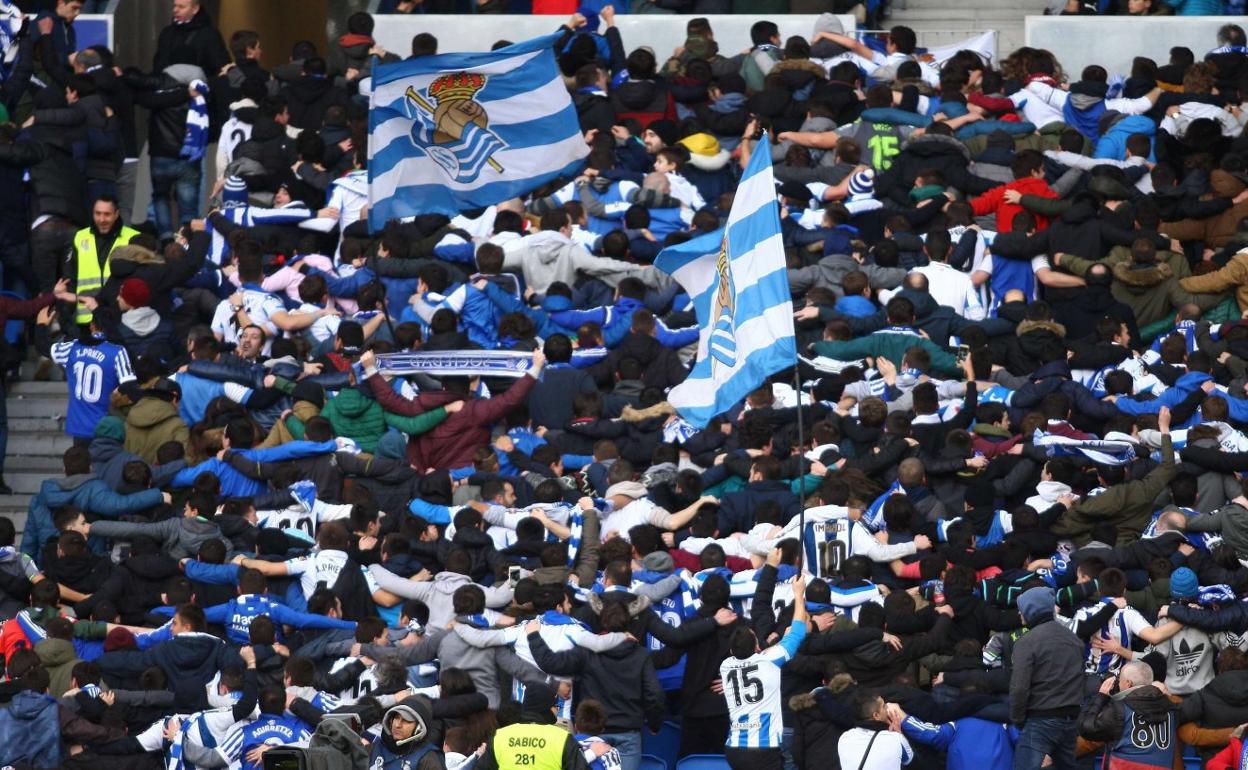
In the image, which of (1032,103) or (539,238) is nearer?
(539,238)

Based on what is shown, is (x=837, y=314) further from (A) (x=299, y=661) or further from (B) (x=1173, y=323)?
(A) (x=299, y=661)

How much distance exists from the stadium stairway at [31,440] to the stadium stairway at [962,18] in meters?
10.4

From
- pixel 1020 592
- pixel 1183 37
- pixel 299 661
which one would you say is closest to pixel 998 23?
pixel 1183 37

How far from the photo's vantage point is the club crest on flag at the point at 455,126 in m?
22.9

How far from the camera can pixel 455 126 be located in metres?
23.0

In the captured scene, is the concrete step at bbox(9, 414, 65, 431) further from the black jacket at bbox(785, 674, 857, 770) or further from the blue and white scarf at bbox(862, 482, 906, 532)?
the black jacket at bbox(785, 674, 857, 770)

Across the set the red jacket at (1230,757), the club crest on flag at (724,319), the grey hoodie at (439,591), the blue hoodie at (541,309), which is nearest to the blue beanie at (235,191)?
the blue hoodie at (541,309)

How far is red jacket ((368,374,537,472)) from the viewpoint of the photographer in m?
22.4

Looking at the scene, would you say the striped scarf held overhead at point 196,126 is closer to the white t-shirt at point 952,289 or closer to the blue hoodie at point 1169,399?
the white t-shirt at point 952,289

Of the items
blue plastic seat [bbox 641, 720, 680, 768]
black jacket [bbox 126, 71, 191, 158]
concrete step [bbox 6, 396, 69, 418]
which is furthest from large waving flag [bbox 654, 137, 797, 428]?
black jacket [bbox 126, 71, 191, 158]

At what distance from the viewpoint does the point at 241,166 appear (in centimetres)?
2533

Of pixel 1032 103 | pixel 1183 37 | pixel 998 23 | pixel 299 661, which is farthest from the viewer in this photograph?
pixel 998 23

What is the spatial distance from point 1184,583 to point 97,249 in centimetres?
1023

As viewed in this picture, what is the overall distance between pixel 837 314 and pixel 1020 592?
A: 13.3 feet
